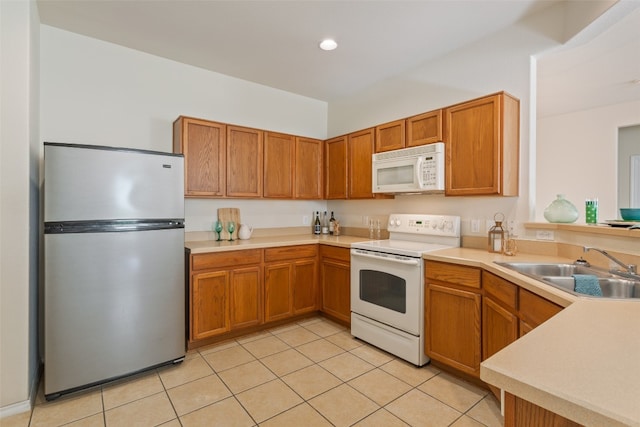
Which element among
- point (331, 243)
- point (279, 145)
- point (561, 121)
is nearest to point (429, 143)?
point (331, 243)

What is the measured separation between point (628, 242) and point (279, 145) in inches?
118

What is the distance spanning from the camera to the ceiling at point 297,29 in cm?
228

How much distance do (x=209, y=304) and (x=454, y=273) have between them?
205 cm

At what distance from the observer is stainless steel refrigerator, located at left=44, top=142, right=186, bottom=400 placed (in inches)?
78.4

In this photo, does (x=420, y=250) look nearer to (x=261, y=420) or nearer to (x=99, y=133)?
(x=261, y=420)

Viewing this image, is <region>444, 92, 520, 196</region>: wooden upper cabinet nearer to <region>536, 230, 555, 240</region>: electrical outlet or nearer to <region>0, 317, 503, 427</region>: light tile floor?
<region>536, 230, 555, 240</region>: electrical outlet

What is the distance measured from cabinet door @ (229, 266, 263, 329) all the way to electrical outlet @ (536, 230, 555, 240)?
241 centimetres

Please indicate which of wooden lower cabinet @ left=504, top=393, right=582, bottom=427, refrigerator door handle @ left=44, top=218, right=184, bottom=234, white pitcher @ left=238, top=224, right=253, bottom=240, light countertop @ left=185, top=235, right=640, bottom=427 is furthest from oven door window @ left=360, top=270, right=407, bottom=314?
wooden lower cabinet @ left=504, top=393, right=582, bottom=427

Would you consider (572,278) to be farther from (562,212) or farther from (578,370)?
(578,370)

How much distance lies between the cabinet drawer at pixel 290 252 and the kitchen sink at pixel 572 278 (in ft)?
6.15

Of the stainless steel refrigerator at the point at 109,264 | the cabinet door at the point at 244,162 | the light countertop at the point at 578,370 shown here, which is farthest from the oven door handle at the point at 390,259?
the stainless steel refrigerator at the point at 109,264

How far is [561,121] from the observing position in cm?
432

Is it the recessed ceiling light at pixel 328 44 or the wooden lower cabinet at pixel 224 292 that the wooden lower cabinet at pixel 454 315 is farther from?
the recessed ceiling light at pixel 328 44

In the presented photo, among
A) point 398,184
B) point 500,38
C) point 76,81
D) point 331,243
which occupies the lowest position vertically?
point 331,243
